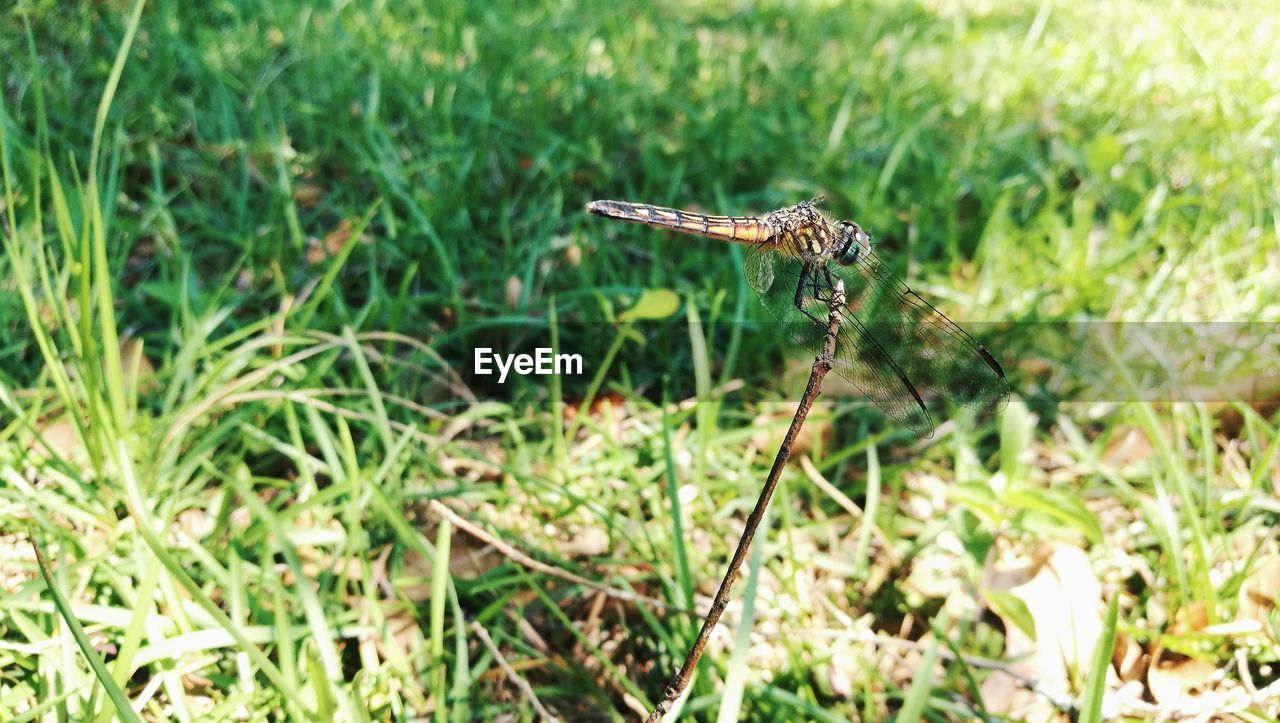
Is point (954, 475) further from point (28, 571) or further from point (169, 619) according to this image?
point (28, 571)

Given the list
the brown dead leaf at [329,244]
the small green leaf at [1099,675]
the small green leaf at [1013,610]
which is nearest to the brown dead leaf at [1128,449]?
the small green leaf at [1013,610]

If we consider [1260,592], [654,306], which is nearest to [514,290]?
[654,306]

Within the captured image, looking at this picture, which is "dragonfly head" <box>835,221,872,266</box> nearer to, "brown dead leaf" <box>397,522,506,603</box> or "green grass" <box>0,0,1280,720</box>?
"green grass" <box>0,0,1280,720</box>

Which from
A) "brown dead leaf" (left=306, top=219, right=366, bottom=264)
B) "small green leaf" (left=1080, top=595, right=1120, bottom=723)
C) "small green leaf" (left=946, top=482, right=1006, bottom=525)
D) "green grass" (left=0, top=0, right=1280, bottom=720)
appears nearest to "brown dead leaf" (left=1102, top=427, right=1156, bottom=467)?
"green grass" (left=0, top=0, right=1280, bottom=720)

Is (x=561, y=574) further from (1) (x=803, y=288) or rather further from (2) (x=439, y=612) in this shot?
(1) (x=803, y=288)

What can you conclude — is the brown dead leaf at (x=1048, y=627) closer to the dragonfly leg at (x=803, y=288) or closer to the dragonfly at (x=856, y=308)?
the dragonfly at (x=856, y=308)

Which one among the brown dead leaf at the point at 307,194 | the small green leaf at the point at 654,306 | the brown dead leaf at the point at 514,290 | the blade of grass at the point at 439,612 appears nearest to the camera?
the blade of grass at the point at 439,612

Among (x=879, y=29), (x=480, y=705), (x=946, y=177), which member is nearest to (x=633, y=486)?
(x=480, y=705)
